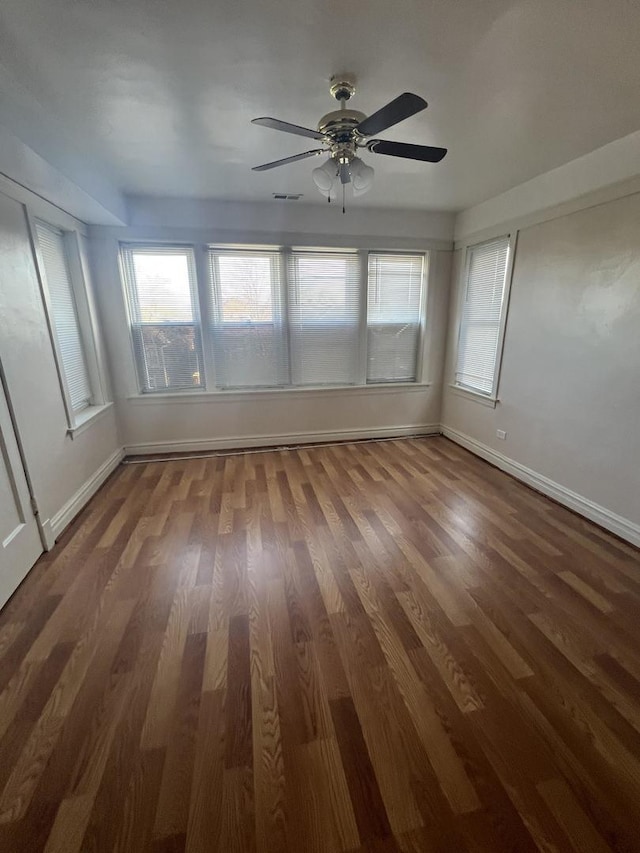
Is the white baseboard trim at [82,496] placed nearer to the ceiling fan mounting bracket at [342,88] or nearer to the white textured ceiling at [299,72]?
the white textured ceiling at [299,72]

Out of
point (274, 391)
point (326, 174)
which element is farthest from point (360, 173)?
point (274, 391)

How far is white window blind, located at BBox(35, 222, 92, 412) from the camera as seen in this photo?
2732mm

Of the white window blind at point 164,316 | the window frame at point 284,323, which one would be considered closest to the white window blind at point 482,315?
the window frame at point 284,323

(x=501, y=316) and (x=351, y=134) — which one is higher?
(x=351, y=134)

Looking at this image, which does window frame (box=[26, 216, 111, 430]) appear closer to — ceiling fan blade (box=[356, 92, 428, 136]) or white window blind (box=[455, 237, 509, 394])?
ceiling fan blade (box=[356, 92, 428, 136])

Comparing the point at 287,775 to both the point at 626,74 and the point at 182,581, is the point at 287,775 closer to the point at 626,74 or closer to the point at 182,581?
the point at 182,581

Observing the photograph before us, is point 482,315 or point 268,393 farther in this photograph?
point 268,393

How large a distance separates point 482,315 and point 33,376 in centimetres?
392

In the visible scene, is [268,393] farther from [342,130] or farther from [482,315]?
[342,130]

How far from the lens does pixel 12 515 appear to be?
2033mm

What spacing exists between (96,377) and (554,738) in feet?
13.2

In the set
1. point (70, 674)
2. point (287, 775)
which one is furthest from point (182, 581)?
point (287, 775)

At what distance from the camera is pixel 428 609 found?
1.86 metres

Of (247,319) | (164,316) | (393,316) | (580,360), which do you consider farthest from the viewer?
(393,316)
